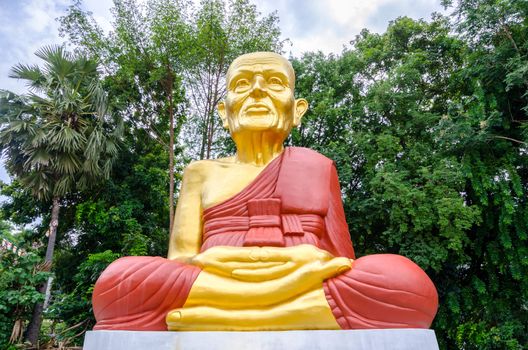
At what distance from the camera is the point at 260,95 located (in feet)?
14.0

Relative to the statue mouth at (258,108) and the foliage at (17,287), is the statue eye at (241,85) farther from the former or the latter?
the foliage at (17,287)

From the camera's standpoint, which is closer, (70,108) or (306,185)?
(306,185)

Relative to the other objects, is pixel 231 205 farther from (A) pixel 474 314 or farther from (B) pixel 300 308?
(A) pixel 474 314

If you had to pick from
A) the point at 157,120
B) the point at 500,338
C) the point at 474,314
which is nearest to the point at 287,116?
the point at 500,338

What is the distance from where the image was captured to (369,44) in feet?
39.3

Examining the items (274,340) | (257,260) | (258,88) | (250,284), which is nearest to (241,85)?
(258,88)

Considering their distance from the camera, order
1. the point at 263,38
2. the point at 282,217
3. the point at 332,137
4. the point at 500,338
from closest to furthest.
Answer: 1. the point at 282,217
2. the point at 500,338
3. the point at 332,137
4. the point at 263,38

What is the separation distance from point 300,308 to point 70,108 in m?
8.42

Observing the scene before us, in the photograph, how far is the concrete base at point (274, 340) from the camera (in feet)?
8.60

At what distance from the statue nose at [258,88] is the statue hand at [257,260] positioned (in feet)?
5.72

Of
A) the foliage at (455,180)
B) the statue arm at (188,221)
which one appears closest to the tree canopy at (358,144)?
the foliage at (455,180)

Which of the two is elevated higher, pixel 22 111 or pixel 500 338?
pixel 22 111

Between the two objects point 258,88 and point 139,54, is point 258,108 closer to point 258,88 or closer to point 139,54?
point 258,88

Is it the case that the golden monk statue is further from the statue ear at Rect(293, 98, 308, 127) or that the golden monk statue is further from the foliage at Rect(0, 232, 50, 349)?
the foliage at Rect(0, 232, 50, 349)
